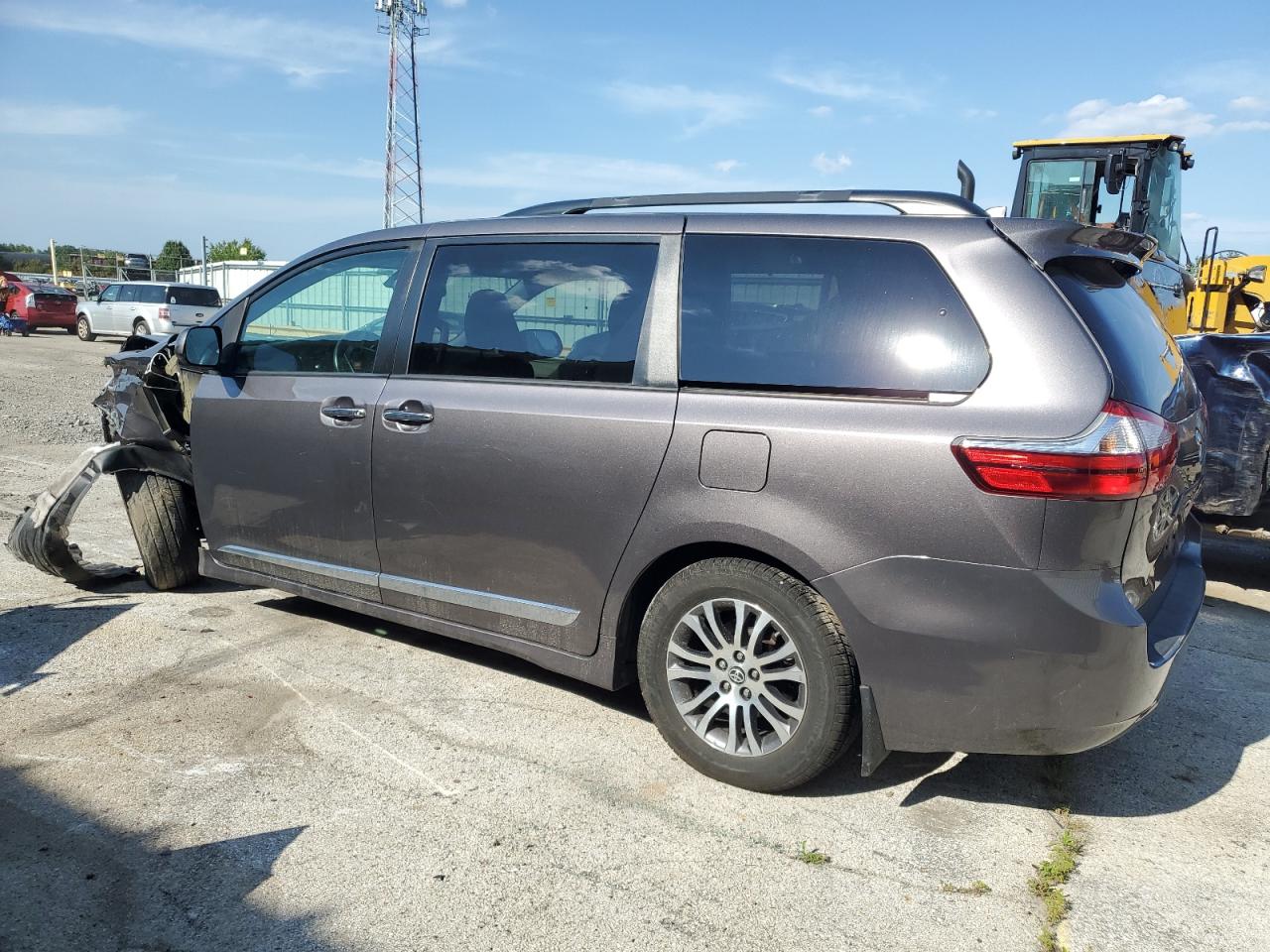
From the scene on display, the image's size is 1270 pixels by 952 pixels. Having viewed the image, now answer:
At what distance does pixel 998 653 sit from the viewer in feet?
9.14

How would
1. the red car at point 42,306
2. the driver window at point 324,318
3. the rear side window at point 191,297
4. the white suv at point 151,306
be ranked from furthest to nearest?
the red car at point 42,306, the rear side window at point 191,297, the white suv at point 151,306, the driver window at point 324,318

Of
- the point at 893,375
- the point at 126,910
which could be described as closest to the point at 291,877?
the point at 126,910

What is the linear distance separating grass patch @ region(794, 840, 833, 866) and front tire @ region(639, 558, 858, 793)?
0.26 meters

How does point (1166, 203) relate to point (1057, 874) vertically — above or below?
above

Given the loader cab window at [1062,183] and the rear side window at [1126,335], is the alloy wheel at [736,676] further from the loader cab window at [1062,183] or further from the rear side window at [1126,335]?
the loader cab window at [1062,183]

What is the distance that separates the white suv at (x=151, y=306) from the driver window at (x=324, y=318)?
21713 mm

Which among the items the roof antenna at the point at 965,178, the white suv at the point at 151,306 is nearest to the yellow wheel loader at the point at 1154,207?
the roof antenna at the point at 965,178

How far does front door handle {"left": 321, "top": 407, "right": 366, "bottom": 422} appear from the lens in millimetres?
4047

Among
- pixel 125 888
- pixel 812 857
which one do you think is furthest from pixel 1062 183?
pixel 125 888

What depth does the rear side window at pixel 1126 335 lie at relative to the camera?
9.45 ft

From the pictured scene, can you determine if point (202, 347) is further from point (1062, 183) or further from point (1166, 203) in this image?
point (1166, 203)

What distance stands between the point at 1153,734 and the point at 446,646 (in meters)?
2.99

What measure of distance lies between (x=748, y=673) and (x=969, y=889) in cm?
88

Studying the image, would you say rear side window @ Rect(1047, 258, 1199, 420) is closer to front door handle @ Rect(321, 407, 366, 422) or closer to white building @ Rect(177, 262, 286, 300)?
front door handle @ Rect(321, 407, 366, 422)
